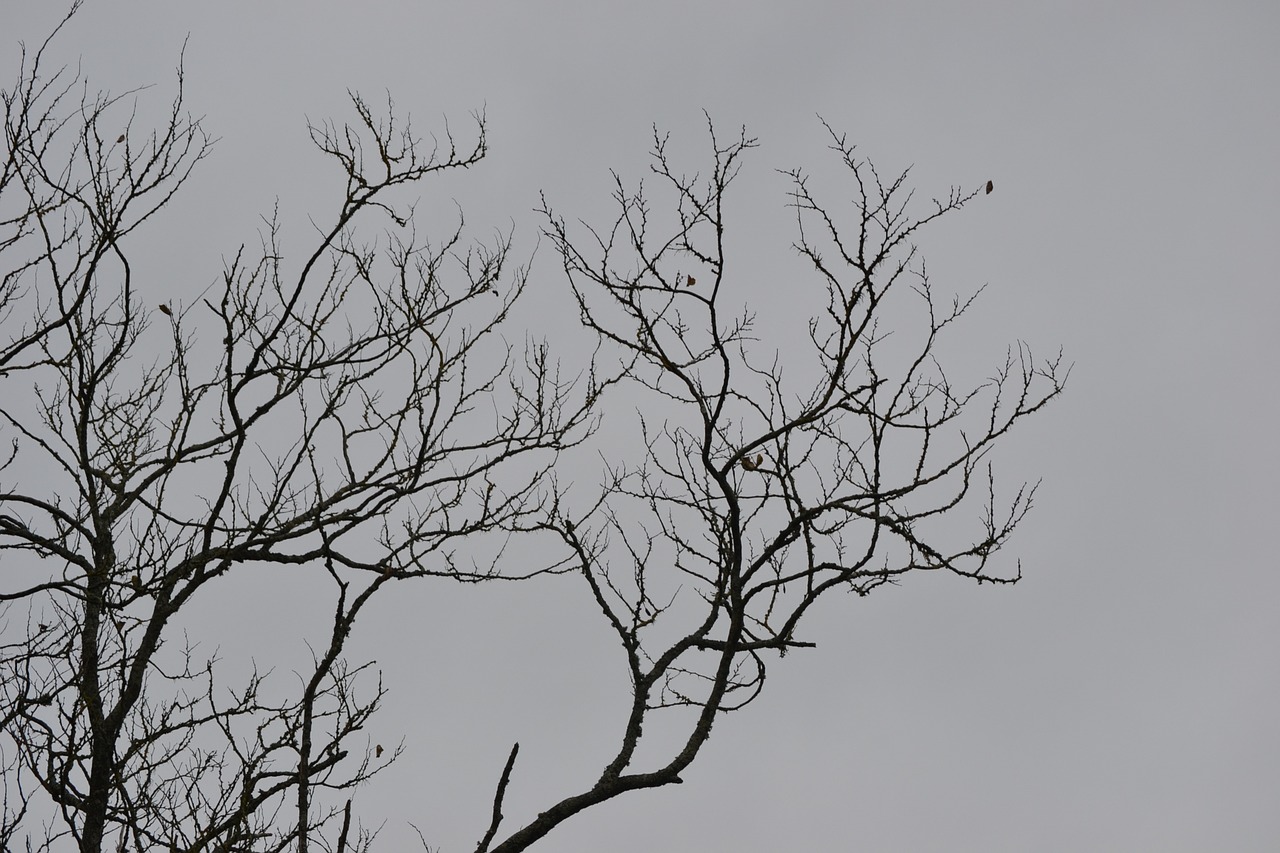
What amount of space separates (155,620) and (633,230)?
3.68 meters

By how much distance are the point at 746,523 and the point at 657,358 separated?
1.01 metres

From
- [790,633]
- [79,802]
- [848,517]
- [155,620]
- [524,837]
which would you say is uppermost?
[155,620]

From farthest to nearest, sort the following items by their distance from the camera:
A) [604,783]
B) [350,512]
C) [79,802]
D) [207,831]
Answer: [350,512]
[79,802]
[604,783]
[207,831]

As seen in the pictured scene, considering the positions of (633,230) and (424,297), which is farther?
(424,297)

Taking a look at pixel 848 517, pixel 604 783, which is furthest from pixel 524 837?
pixel 848 517

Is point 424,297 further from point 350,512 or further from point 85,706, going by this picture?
point 85,706

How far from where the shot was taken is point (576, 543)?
20.5 feet

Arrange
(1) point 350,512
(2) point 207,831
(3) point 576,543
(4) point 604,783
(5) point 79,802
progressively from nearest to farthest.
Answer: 1. (2) point 207,831
2. (4) point 604,783
3. (5) point 79,802
4. (3) point 576,543
5. (1) point 350,512

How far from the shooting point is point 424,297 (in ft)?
23.2

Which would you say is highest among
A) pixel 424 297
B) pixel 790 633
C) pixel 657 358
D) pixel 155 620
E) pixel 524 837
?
pixel 424 297

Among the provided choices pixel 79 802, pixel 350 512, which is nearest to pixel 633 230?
pixel 350 512

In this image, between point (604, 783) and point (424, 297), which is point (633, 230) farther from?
point (604, 783)

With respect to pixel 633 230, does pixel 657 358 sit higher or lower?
lower

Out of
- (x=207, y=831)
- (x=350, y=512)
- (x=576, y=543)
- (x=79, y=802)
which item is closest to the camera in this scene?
(x=207, y=831)
